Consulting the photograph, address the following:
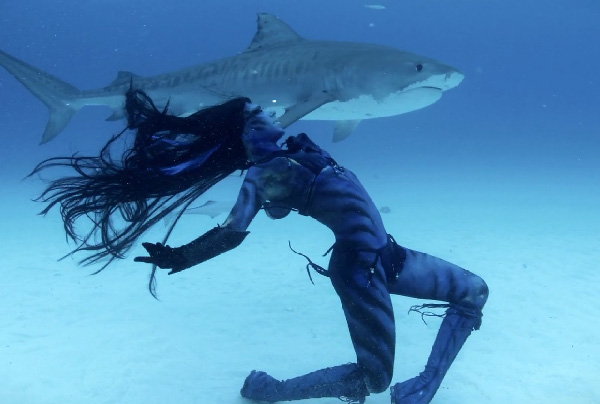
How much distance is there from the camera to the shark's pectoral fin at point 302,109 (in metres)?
6.11

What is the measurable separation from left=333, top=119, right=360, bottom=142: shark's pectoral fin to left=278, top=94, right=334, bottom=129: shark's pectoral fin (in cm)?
151

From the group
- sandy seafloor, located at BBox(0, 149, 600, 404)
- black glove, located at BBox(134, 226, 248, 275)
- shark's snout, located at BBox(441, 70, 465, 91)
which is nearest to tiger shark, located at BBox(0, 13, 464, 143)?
shark's snout, located at BBox(441, 70, 465, 91)

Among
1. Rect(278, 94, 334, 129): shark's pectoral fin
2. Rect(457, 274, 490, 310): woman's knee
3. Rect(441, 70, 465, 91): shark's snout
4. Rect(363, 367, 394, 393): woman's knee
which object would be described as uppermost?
Rect(441, 70, 465, 91): shark's snout

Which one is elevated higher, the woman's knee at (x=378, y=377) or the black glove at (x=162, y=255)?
the black glove at (x=162, y=255)

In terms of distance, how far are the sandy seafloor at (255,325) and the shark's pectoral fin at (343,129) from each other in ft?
7.24

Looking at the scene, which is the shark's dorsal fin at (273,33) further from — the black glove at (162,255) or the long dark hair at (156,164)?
the black glove at (162,255)

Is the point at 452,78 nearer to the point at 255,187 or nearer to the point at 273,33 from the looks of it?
the point at 273,33

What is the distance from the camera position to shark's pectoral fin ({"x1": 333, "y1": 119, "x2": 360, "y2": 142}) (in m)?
8.43

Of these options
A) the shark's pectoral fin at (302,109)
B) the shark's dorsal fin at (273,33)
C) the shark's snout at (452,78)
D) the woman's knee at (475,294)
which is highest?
the shark's dorsal fin at (273,33)

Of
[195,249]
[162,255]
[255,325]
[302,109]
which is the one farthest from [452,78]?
[162,255]

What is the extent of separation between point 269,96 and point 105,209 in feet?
Result: 16.3

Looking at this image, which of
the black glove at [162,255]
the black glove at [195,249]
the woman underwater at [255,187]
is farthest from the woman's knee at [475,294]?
the black glove at [162,255]

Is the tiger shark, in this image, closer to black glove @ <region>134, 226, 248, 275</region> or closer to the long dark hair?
the long dark hair

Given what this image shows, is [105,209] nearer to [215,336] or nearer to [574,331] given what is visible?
[215,336]
